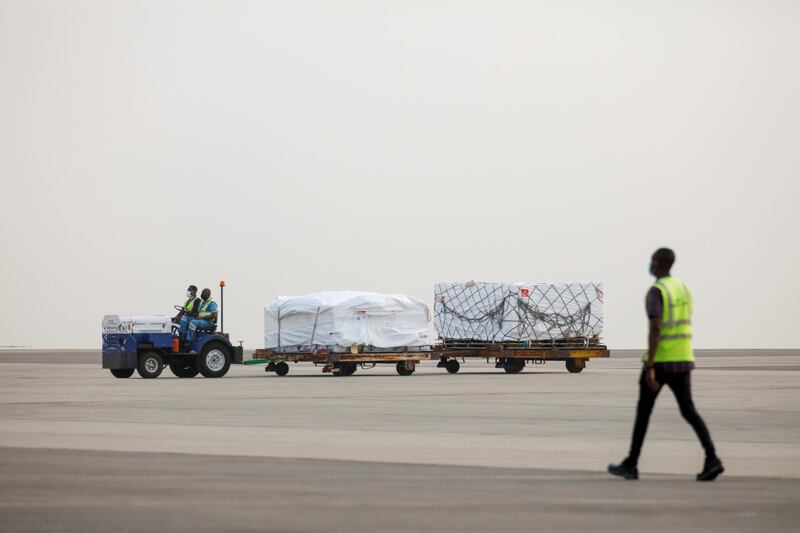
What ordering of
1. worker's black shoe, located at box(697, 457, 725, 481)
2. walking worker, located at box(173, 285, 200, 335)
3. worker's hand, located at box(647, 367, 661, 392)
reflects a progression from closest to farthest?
worker's black shoe, located at box(697, 457, 725, 481)
worker's hand, located at box(647, 367, 661, 392)
walking worker, located at box(173, 285, 200, 335)

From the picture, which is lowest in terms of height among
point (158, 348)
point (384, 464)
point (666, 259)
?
point (384, 464)

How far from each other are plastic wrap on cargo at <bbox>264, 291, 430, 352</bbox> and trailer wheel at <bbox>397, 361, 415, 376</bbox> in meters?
0.50

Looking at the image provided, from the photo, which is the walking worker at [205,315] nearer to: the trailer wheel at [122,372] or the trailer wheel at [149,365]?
the trailer wheel at [149,365]

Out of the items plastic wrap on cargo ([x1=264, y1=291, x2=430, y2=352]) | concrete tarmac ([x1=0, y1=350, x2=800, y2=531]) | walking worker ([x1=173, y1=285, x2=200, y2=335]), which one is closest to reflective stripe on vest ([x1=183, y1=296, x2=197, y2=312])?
walking worker ([x1=173, y1=285, x2=200, y2=335])

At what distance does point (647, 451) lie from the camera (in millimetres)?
14961

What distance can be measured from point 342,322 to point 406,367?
8.16 ft

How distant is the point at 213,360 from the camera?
38.1 m

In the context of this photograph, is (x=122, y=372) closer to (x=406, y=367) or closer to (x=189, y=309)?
(x=189, y=309)

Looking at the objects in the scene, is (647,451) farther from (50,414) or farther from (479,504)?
(50,414)

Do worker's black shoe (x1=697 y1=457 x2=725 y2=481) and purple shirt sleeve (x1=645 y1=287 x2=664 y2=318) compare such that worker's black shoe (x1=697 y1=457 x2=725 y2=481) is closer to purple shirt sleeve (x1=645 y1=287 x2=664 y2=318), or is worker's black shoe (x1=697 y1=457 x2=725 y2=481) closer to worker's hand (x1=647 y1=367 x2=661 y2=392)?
worker's hand (x1=647 y1=367 x2=661 y2=392)

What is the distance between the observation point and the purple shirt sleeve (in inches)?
488

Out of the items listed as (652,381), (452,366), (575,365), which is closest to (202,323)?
(452,366)

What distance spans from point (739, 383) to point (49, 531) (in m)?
26.1

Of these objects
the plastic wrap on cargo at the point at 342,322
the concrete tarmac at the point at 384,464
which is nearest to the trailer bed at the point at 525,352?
the plastic wrap on cargo at the point at 342,322
